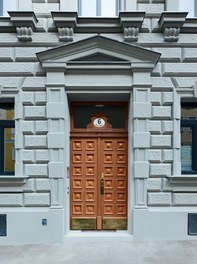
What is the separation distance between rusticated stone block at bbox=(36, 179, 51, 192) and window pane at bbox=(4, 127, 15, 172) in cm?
84

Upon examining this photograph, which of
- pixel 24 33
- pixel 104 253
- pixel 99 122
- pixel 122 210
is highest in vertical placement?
pixel 24 33

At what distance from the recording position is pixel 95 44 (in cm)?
541

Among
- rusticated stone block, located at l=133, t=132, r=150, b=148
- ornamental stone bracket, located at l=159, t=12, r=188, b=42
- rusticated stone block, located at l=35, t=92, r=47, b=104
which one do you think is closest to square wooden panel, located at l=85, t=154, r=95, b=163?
rusticated stone block, located at l=133, t=132, r=150, b=148

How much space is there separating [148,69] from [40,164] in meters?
3.26

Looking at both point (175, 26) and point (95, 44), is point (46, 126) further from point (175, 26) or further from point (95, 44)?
point (175, 26)

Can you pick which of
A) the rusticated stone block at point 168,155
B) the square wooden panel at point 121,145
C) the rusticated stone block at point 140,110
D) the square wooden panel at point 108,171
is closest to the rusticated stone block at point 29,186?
the square wooden panel at point 108,171

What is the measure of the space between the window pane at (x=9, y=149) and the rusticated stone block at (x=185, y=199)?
392 cm

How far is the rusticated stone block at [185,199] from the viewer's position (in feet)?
17.7

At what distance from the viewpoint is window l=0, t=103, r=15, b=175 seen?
5.67 meters

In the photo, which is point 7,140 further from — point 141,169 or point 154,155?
point 154,155

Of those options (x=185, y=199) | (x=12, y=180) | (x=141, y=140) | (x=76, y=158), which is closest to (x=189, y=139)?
(x=141, y=140)

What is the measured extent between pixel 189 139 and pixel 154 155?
1.05 meters

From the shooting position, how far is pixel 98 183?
575 cm

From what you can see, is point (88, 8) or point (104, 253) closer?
point (104, 253)
